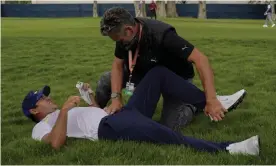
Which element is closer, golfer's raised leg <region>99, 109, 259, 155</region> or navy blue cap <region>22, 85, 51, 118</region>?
golfer's raised leg <region>99, 109, 259, 155</region>

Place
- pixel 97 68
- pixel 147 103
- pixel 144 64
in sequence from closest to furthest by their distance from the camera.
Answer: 1. pixel 147 103
2. pixel 144 64
3. pixel 97 68

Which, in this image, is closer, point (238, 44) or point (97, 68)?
point (97, 68)

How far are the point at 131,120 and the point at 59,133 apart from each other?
625 mm

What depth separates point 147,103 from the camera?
4.22 meters

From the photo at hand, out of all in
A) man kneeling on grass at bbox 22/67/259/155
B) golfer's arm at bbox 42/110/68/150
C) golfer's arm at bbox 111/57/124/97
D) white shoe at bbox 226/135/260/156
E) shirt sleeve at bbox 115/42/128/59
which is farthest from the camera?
golfer's arm at bbox 111/57/124/97

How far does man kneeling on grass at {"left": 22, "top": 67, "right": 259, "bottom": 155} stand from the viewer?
3676 millimetres

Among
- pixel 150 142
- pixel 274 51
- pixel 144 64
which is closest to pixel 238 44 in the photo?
pixel 274 51

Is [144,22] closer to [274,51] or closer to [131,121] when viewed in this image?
[131,121]

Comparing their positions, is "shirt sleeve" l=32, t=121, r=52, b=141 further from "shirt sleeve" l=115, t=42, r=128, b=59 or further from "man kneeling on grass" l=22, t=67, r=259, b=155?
"shirt sleeve" l=115, t=42, r=128, b=59

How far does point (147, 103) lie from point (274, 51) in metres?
7.46

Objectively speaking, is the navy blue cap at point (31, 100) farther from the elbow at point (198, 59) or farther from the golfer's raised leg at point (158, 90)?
the elbow at point (198, 59)

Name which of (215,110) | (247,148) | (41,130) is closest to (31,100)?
(41,130)

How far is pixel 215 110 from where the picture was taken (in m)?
3.89

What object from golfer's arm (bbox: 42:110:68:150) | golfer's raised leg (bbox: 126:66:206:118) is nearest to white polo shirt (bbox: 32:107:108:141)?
golfer's arm (bbox: 42:110:68:150)
